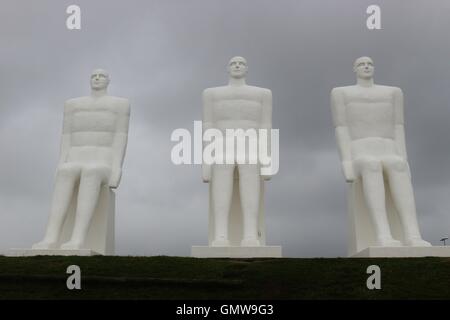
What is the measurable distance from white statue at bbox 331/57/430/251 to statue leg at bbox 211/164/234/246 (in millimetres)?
2334

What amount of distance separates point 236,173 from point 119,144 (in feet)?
8.18

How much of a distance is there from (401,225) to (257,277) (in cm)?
458

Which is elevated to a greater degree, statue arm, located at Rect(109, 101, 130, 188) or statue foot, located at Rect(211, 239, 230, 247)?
statue arm, located at Rect(109, 101, 130, 188)

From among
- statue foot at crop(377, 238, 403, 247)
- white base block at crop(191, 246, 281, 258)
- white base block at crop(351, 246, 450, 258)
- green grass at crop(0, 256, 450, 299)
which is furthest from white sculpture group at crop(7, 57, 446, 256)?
green grass at crop(0, 256, 450, 299)

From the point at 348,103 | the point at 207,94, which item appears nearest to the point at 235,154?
the point at 207,94

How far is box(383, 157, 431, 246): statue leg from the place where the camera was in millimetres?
14859

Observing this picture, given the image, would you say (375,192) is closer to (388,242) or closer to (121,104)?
(388,242)

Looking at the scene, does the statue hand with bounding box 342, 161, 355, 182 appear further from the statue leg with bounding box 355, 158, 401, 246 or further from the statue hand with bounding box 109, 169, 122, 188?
the statue hand with bounding box 109, 169, 122, 188

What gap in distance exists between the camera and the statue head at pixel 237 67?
16.0 m

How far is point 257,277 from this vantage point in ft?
38.9

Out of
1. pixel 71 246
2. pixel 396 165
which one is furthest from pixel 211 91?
pixel 71 246

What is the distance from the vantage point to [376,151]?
1538cm
